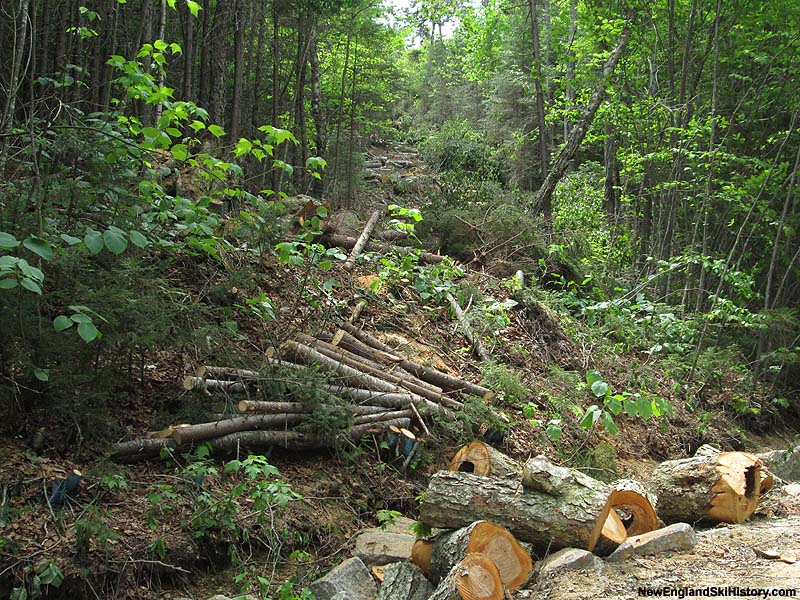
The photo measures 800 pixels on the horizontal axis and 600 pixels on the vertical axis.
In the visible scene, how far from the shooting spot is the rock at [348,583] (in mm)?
3787

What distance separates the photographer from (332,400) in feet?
17.7

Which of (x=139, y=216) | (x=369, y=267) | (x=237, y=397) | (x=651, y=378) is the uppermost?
(x=139, y=216)

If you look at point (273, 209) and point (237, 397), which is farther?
point (273, 209)

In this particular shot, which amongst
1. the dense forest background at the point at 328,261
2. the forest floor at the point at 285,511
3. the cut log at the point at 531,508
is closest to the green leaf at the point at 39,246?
the dense forest background at the point at 328,261

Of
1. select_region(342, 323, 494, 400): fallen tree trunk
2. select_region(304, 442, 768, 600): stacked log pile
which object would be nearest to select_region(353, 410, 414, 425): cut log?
select_region(342, 323, 494, 400): fallen tree trunk

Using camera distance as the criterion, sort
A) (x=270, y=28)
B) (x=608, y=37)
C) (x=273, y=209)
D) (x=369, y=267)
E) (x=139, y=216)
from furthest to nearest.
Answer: (x=270, y=28)
(x=608, y=37)
(x=369, y=267)
(x=273, y=209)
(x=139, y=216)

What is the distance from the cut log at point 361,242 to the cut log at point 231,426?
334 cm

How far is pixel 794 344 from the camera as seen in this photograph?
10.4 m

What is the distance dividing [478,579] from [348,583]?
0.99 m

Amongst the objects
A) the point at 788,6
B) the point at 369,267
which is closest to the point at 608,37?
the point at 788,6

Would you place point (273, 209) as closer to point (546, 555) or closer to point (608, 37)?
point (546, 555)

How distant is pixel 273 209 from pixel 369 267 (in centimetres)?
225

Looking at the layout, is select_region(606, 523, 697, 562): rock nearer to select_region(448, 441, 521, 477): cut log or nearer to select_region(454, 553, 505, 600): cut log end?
select_region(454, 553, 505, 600): cut log end

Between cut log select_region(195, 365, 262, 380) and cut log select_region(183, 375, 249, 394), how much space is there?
2.3 inches
